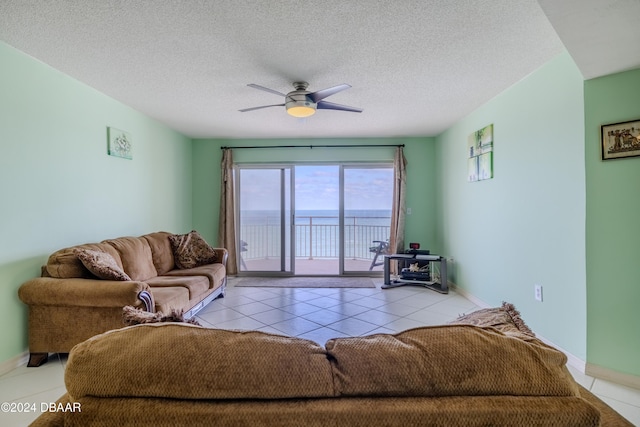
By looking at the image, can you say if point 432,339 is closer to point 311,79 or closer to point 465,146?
point 311,79

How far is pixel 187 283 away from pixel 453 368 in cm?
290

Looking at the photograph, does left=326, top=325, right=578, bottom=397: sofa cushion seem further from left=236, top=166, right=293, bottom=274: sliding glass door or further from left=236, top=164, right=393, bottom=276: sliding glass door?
left=236, top=166, right=293, bottom=274: sliding glass door

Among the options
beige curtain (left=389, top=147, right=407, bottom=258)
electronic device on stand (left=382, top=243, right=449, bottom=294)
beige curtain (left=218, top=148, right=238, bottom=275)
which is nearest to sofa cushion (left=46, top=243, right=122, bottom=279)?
beige curtain (left=218, top=148, right=238, bottom=275)

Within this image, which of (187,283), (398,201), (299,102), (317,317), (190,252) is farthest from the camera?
(398,201)

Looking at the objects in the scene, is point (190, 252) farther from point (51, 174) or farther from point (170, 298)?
point (51, 174)

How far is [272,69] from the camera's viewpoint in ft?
8.55

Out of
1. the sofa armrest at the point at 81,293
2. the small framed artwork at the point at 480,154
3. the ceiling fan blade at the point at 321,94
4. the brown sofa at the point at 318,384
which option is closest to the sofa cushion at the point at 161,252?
the sofa armrest at the point at 81,293

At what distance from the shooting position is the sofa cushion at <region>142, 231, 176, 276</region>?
3592mm

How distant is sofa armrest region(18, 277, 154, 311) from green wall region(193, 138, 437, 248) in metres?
3.09

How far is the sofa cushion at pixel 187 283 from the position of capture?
118 inches

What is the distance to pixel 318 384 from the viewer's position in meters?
0.68

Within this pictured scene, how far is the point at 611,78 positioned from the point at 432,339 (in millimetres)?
2490

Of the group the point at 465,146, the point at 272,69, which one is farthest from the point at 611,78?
the point at 272,69

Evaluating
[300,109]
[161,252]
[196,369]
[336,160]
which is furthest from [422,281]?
[196,369]
